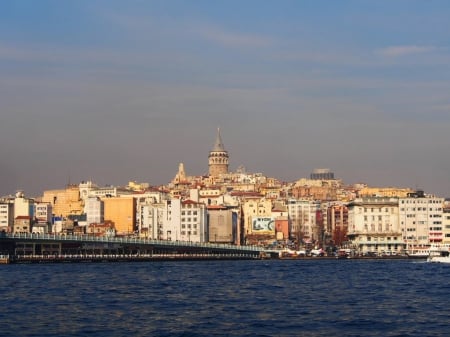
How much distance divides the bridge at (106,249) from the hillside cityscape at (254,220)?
44.7 ft

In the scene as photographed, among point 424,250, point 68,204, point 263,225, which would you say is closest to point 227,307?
point 424,250

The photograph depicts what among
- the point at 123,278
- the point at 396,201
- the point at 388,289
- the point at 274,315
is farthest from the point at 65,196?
the point at 274,315

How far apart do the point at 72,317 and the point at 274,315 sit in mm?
6543

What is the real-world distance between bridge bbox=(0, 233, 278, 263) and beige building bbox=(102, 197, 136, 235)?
131ft

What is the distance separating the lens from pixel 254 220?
15200cm

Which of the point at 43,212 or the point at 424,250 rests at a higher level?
the point at 43,212

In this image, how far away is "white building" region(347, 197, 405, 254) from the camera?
401 ft

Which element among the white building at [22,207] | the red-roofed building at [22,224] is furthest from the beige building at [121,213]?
the white building at [22,207]

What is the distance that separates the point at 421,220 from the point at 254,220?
113ft

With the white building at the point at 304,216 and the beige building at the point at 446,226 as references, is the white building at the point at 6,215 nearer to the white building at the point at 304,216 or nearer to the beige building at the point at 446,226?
the white building at the point at 304,216

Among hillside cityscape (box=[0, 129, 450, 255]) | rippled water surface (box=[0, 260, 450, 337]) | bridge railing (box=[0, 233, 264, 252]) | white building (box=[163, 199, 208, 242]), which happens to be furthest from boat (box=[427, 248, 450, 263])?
white building (box=[163, 199, 208, 242])

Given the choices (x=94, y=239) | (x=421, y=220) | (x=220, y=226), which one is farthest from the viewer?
(x=220, y=226)

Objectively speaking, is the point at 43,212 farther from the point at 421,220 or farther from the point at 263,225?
the point at 421,220

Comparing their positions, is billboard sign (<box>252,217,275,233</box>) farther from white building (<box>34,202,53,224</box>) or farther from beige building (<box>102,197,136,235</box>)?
white building (<box>34,202,53,224</box>)
